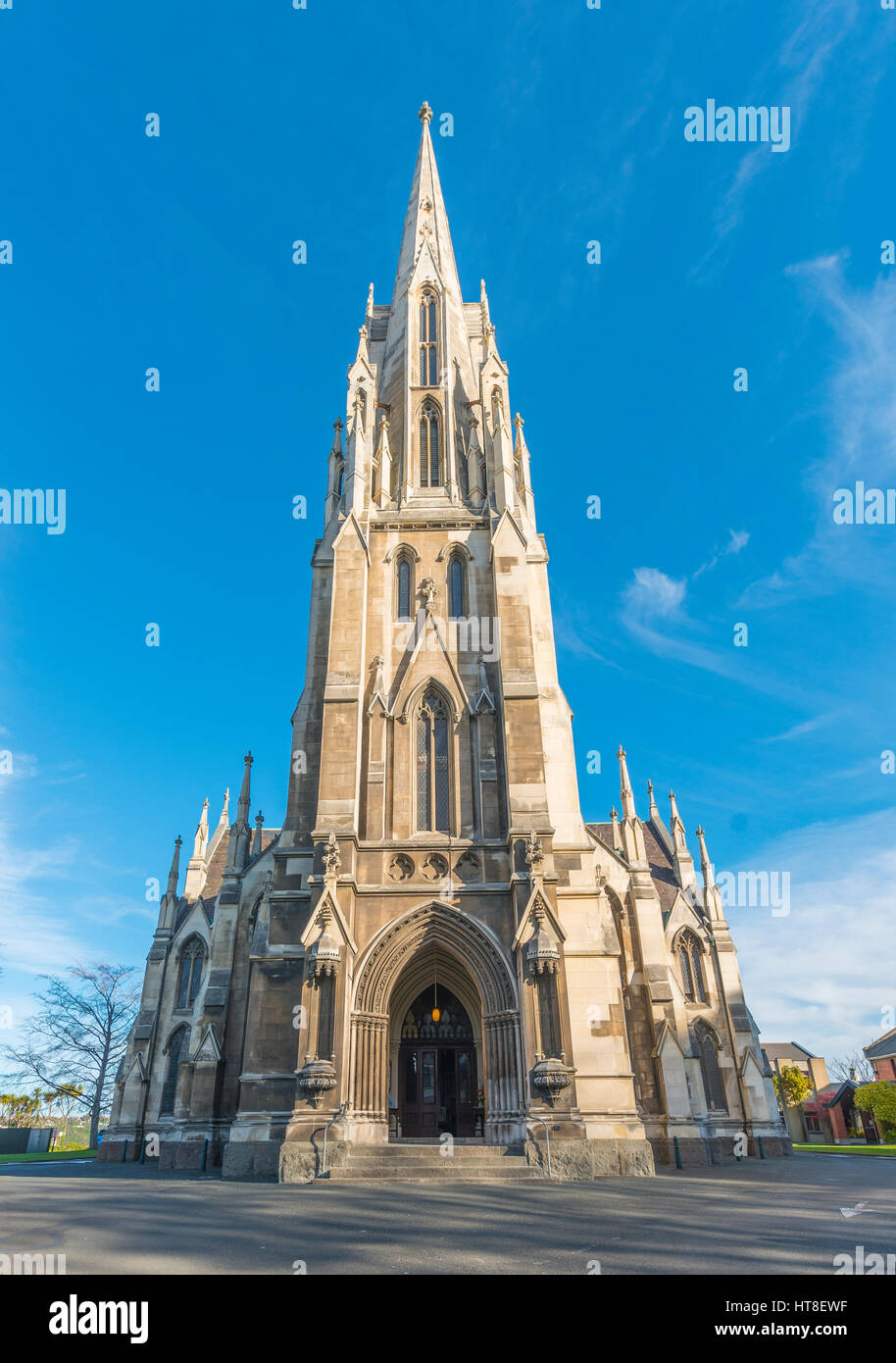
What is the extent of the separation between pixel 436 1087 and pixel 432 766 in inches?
335

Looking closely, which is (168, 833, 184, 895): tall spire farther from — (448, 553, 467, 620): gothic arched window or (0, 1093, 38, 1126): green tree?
(0, 1093, 38, 1126): green tree

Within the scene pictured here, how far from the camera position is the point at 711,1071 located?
95.1 ft

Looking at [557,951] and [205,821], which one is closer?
[557,951]

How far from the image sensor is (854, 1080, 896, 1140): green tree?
160 ft

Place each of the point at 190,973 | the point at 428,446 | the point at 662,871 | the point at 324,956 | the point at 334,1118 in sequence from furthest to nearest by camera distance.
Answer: the point at 662,871 < the point at 190,973 < the point at 428,446 < the point at 324,956 < the point at 334,1118

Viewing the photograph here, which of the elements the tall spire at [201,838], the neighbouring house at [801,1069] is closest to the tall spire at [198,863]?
the tall spire at [201,838]

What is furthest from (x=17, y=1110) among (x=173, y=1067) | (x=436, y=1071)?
(x=436, y=1071)

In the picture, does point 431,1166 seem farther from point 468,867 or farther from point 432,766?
point 432,766

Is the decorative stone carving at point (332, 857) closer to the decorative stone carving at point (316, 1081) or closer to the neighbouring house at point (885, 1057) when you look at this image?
the decorative stone carving at point (316, 1081)

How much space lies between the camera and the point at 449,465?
91.6 ft

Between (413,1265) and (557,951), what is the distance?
37.5 ft

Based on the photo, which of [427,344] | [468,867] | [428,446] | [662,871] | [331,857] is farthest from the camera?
[662,871]
